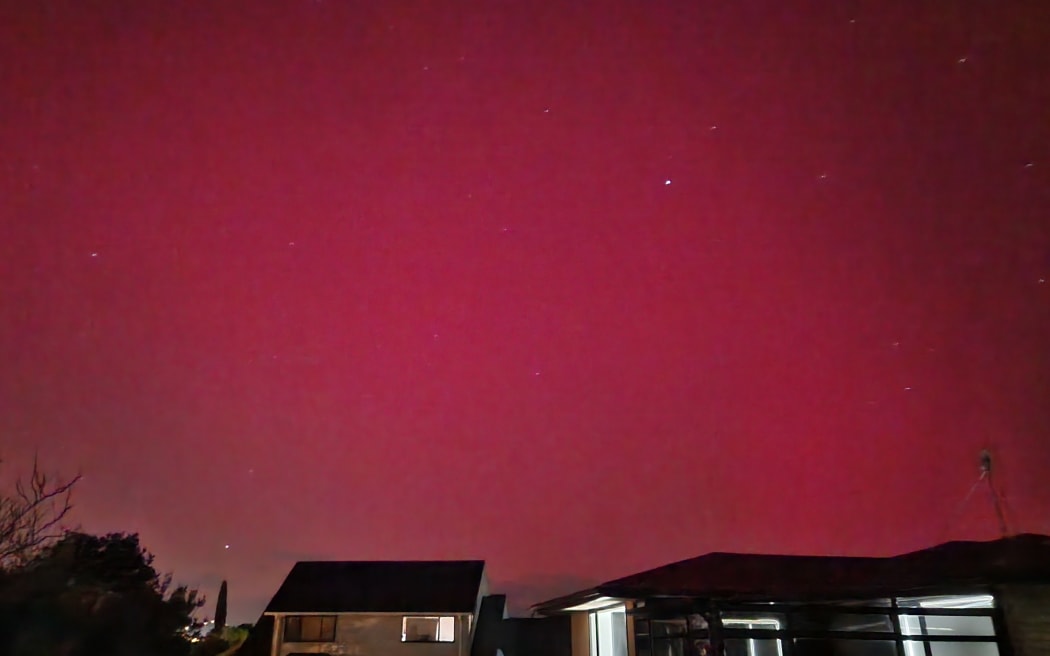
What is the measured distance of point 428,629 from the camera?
2222 cm

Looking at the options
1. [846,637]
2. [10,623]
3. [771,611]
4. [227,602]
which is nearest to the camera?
[846,637]

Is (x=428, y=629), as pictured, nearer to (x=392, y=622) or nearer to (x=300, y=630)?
(x=392, y=622)

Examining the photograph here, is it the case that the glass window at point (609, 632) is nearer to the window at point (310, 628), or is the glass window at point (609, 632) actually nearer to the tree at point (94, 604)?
the window at point (310, 628)

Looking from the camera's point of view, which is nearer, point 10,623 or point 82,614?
point 10,623

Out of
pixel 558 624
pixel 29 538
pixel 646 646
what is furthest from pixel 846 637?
pixel 29 538

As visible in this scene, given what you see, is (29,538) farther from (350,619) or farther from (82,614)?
(350,619)

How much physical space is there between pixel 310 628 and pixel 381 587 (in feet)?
8.61

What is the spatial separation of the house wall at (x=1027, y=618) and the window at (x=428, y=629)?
56.9 feet

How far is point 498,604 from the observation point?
80.7 ft

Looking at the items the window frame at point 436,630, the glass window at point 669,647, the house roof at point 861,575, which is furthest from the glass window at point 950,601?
the window frame at point 436,630

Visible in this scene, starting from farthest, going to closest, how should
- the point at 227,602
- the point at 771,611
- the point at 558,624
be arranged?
the point at 227,602
the point at 558,624
the point at 771,611

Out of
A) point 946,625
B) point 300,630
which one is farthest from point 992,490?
point 300,630

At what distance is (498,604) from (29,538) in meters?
14.3

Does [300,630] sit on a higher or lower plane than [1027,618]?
higher
